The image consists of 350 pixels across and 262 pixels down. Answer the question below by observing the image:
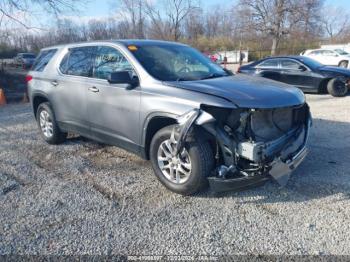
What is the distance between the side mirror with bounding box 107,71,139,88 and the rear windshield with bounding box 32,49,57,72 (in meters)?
2.35

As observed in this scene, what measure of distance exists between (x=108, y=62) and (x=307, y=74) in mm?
8321

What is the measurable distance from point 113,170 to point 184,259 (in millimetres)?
2199

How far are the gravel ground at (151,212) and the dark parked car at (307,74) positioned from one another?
611cm

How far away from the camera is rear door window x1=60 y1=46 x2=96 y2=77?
4777 mm

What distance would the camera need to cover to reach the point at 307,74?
422 inches

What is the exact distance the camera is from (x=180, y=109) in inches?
137

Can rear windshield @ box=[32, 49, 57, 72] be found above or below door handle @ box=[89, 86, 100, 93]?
above

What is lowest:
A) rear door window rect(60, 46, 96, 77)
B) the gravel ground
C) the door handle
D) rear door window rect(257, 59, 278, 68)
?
the gravel ground

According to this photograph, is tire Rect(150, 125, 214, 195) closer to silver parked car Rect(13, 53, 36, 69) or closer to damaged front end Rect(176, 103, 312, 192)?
damaged front end Rect(176, 103, 312, 192)

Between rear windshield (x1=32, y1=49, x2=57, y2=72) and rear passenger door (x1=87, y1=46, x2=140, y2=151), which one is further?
rear windshield (x1=32, y1=49, x2=57, y2=72)

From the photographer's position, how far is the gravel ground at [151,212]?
2.86m

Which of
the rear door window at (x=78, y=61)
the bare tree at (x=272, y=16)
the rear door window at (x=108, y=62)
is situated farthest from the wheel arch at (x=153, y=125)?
the bare tree at (x=272, y=16)

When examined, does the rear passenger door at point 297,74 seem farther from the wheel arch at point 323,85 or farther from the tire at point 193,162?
the tire at point 193,162

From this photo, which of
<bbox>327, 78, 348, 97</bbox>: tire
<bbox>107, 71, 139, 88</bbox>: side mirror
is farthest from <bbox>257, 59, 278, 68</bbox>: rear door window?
<bbox>107, 71, 139, 88</bbox>: side mirror
